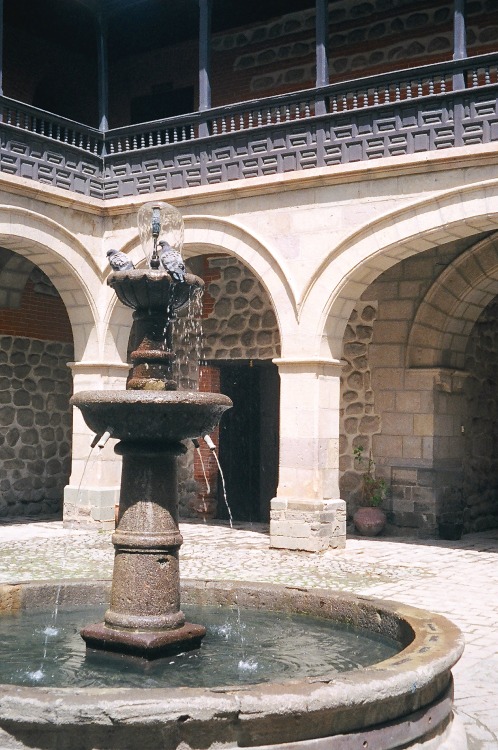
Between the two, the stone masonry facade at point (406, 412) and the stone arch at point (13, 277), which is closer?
the stone masonry facade at point (406, 412)

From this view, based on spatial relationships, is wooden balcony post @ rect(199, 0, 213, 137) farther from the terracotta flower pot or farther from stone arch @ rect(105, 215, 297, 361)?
the terracotta flower pot

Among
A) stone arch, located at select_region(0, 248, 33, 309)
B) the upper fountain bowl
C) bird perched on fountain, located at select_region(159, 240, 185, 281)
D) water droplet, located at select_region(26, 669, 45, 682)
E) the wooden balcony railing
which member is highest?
the wooden balcony railing

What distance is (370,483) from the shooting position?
11.6 m

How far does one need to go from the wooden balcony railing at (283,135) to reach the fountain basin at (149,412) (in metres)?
5.79

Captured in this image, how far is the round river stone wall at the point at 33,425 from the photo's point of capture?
42.2 ft

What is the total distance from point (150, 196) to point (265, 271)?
199 centimetres

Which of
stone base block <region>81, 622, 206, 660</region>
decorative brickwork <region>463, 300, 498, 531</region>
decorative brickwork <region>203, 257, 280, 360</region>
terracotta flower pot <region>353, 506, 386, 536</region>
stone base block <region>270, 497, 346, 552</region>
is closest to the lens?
stone base block <region>81, 622, 206, 660</region>

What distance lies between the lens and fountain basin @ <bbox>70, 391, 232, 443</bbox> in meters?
4.33

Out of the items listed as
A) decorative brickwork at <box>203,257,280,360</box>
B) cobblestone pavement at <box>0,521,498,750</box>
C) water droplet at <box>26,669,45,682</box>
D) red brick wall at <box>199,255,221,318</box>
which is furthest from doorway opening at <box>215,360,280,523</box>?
water droplet at <box>26,669,45,682</box>

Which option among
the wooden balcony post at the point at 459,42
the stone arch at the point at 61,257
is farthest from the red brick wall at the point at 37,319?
the wooden balcony post at the point at 459,42

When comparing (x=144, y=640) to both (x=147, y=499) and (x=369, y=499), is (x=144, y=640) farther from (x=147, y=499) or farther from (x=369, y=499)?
(x=369, y=499)

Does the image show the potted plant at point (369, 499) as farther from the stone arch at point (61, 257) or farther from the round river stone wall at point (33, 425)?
the round river stone wall at point (33, 425)

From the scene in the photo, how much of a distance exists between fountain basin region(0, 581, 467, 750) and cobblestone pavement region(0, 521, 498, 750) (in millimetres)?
727

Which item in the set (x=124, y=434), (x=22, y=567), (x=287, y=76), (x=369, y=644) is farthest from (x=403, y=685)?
(x=287, y=76)
